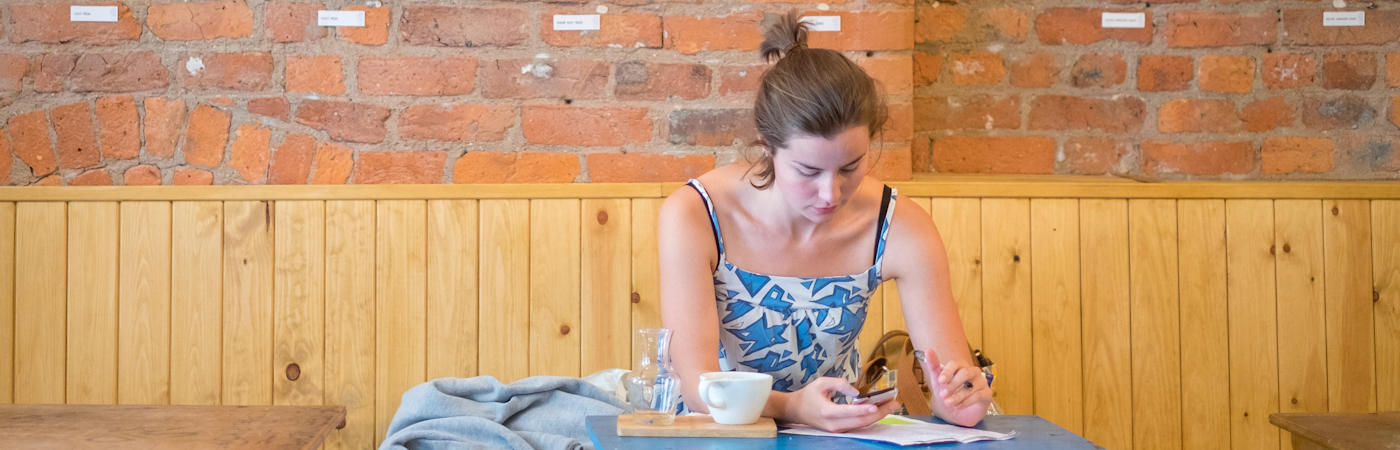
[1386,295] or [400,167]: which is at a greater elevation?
[400,167]

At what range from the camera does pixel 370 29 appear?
2211 mm

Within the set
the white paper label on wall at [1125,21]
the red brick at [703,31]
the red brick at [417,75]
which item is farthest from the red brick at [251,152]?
the white paper label on wall at [1125,21]

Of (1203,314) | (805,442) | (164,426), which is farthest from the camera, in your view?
(1203,314)

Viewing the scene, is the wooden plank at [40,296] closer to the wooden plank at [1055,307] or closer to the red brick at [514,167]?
the red brick at [514,167]

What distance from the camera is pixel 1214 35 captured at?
2383mm

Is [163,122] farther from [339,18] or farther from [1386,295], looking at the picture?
[1386,295]

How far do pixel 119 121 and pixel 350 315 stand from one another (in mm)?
577

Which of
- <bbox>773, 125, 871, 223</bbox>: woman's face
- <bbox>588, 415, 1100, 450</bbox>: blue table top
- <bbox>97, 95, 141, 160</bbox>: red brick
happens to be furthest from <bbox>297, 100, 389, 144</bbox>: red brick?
<bbox>588, 415, 1100, 450</bbox>: blue table top

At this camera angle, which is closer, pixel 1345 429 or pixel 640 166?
pixel 1345 429

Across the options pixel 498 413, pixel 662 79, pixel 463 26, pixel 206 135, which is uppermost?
pixel 463 26

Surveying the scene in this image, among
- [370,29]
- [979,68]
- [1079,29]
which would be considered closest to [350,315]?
[370,29]

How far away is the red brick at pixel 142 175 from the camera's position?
220cm

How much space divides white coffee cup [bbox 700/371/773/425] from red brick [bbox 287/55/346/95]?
1250mm

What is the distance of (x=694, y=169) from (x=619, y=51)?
0.27 m
